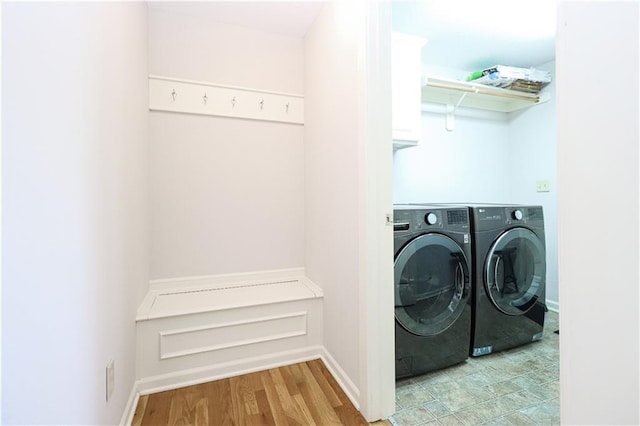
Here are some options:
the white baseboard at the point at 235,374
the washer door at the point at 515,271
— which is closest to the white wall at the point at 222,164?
the white baseboard at the point at 235,374

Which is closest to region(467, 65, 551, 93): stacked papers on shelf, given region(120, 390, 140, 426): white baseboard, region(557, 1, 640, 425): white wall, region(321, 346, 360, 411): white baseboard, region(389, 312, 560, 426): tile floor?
region(389, 312, 560, 426): tile floor

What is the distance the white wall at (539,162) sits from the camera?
102 inches

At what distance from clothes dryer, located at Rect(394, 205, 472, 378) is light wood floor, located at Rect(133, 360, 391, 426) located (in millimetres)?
423

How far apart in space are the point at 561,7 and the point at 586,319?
0.58 meters

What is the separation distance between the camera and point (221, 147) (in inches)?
81.5

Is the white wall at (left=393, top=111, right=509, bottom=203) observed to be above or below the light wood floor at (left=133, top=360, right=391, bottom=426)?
above

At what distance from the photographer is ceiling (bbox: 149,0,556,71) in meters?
1.84

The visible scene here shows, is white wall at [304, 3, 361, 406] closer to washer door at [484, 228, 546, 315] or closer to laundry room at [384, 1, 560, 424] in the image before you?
laundry room at [384, 1, 560, 424]

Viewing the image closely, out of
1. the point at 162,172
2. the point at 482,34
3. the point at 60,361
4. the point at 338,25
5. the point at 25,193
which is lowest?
Answer: the point at 60,361

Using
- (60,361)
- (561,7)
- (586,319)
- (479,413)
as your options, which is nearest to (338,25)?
(561,7)

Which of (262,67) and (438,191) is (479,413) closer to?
(438,191)

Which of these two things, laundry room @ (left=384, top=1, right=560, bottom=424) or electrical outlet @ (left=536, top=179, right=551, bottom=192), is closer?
laundry room @ (left=384, top=1, right=560, bottom=424)

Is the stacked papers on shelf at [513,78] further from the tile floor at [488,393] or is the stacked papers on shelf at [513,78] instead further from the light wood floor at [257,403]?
the light wood floor at [257,403]

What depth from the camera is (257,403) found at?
142 cm
